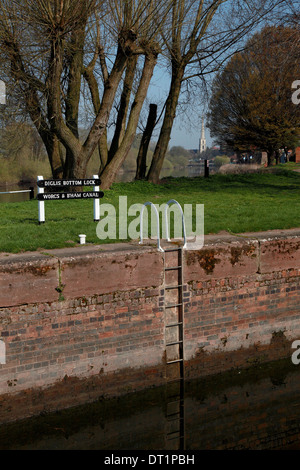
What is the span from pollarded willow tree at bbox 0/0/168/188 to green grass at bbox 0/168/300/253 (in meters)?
2.07

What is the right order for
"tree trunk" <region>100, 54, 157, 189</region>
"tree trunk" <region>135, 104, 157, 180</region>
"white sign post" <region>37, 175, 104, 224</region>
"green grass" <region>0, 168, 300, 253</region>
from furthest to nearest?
"tree trunk" <region>135, 104, 157, 180</region> < "tree trunk" <region>100, 54, 157, 189</region> < "white sign post" <region>37, 175, 104, 224</region> < "green grass" <region>0, 168, 300, 253</region>

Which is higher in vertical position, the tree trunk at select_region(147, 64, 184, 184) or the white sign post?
the tree trunk at select_region(147, 64, 184, 184)

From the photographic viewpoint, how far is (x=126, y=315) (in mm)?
8344

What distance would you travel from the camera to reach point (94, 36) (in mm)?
17812

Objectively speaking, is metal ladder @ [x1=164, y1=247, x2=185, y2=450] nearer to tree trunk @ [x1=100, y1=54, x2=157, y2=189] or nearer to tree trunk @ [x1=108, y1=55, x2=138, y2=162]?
tree trunk @ [x1=100, y1=54, x2=157, y2=189]

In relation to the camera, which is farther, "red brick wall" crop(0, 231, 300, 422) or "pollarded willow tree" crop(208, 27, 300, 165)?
"pollarded willow tree" crop(208, 27, 300, 165)

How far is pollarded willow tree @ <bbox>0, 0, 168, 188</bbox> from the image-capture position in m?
13.9

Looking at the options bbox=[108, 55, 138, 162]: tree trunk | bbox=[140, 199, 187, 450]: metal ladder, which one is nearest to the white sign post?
bbox=[140, 199, 187, 450]: metal ladder

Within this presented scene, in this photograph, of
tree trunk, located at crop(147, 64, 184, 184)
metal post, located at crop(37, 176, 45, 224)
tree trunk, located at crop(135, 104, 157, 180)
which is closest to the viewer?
metal post, located at crop(37, 176, 45, 224)

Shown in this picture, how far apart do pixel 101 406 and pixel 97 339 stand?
1016mm

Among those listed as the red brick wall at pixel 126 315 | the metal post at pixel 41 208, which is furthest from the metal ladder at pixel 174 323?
the metal post at pixel 41 208

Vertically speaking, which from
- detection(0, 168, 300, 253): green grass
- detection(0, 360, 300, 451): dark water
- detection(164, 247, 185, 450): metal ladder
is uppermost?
detection(0, 168, 300, 253): green grass

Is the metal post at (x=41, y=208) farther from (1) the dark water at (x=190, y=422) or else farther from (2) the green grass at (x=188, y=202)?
(1) the dark water at (x=190, y=422)

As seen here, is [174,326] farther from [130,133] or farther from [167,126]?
[167,126]
